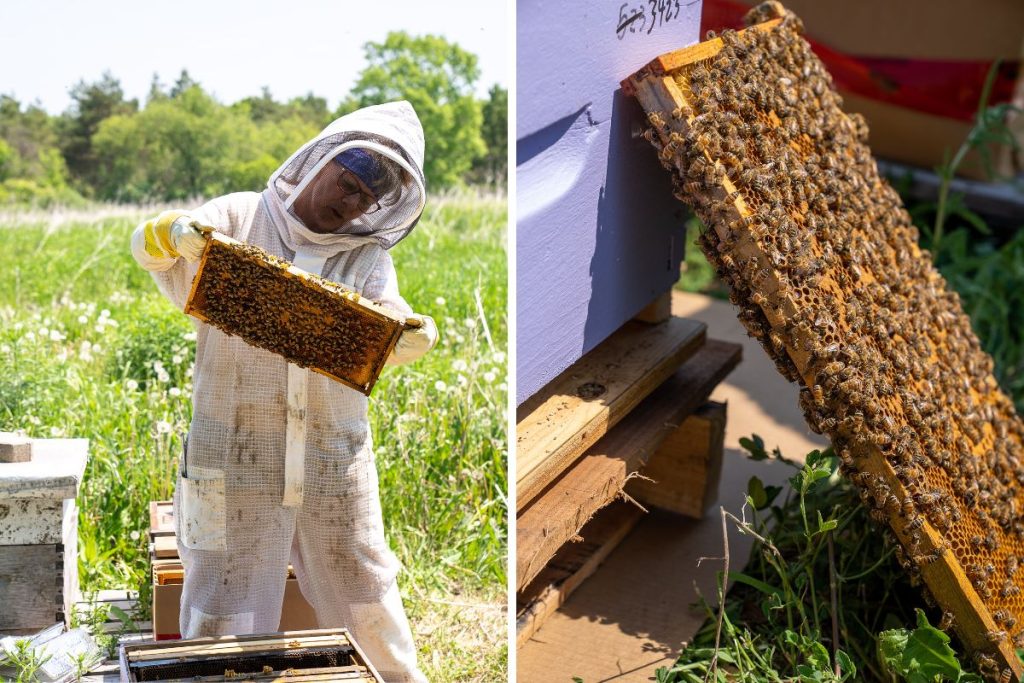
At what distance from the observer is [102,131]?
323cm

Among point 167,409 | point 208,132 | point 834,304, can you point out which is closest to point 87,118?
point 208,132

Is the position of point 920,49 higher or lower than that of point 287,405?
higher

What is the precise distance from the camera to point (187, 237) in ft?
7.14

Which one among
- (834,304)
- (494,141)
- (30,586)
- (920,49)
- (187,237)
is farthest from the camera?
(920,49)

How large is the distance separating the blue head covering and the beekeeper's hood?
1 cm

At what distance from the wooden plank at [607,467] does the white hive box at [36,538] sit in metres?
1.06

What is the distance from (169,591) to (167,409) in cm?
55

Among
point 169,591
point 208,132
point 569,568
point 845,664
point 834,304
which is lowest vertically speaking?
point 569,568

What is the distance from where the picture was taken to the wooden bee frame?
87.9 inches

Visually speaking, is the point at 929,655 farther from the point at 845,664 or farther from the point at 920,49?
the point at 920,49

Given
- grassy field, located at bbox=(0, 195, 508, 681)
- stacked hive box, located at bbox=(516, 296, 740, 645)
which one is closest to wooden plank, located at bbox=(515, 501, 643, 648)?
stacked hive box, located at bbox=(516, 296, 740, 645)

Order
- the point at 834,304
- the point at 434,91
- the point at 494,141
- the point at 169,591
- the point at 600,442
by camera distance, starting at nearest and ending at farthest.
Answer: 1. the point at 169,591
2. the point at 834,304
3. the point at 600,442
4. the point at 434,91
5. the point at 494,141

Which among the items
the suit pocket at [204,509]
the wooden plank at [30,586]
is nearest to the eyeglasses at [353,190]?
the suit pocket at [204,509]

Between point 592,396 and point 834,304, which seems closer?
point 834,304
